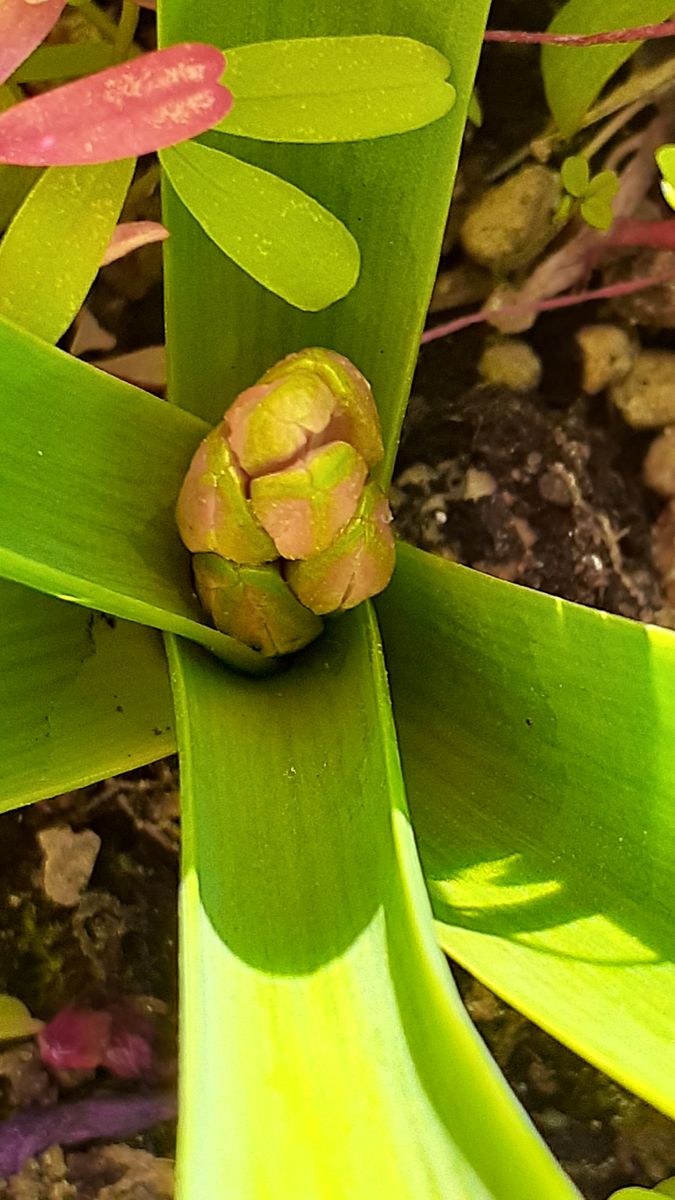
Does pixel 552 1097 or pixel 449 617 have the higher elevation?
pixel 449 617

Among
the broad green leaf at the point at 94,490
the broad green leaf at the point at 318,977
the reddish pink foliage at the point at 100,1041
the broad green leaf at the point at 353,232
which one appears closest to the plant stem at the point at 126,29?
the broad green leaf at the point at 353,232

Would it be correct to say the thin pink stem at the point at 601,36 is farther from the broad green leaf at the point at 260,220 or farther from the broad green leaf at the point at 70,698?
the broad green leaf at the point at 70,698

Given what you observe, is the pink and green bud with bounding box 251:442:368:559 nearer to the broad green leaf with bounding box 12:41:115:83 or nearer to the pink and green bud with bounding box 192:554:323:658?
the pink and green bud with bounding box 192:554:323:658

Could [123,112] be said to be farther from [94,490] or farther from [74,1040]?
[74,1040]

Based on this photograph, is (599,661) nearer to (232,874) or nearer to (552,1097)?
(232,874)

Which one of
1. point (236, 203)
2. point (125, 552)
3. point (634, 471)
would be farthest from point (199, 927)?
point (634, 471)
